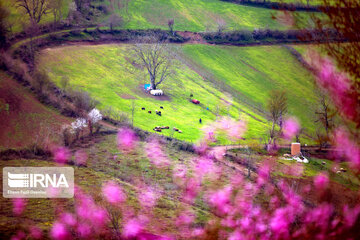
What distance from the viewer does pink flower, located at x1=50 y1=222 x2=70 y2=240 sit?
20311 millimetres

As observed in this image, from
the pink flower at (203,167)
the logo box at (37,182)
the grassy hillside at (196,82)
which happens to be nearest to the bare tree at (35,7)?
the grassy hillside at (196,82)

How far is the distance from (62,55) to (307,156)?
54543 mm

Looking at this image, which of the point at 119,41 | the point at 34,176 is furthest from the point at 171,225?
the point at 119,41

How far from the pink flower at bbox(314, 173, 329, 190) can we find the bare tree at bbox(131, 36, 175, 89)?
128 ft

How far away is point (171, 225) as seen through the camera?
24.5 m

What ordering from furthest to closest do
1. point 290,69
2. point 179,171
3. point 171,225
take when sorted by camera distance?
point 290,69 → point 179,171 → point 171,225

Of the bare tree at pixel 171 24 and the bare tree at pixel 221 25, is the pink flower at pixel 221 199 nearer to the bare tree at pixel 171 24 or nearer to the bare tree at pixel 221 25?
the bare tree at pixel 171 24

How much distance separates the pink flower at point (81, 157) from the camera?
34.9 metres

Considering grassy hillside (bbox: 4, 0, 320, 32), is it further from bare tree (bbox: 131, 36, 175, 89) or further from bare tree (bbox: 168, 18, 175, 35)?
bare tree (bbox: 131, 36, 175, 89)

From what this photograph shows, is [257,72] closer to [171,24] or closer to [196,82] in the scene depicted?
[196,82]

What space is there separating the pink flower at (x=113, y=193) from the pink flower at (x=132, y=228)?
3696 mm

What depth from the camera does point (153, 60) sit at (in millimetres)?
76562

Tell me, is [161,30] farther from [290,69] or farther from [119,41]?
[290,69]

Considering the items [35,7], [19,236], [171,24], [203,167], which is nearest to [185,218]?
[19,236]
